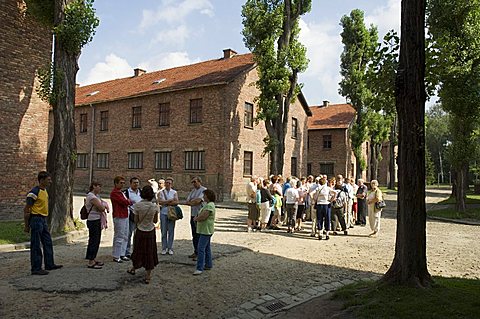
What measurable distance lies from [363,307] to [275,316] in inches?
48.5

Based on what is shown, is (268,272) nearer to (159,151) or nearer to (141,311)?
(141,311)

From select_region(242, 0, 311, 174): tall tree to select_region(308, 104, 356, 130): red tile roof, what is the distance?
17023 millimetres

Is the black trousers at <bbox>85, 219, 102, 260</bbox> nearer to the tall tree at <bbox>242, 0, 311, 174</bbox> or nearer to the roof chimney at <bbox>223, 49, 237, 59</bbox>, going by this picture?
the tall tree at <bbox>242, 0, 311, 174</bbox>

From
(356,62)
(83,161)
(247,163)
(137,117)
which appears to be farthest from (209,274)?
(83,161)

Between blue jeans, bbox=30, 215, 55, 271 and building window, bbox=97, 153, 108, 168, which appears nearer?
blue jeans, bbox=30, 215, 55, 271

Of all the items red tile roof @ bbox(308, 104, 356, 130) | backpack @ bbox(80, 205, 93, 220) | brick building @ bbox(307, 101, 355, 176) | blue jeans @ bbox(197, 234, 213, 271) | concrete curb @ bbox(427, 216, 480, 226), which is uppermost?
red tile roof @ bbox(308, 104, 356, 130)

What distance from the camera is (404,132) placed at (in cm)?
615

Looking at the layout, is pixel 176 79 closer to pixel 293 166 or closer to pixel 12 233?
pixel 293 166

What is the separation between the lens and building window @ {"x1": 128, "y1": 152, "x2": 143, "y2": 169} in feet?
93.3

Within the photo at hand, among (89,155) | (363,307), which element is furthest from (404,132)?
(89,155)

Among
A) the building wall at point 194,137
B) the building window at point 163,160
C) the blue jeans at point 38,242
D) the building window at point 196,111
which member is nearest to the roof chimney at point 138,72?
the building wall at point 194,137

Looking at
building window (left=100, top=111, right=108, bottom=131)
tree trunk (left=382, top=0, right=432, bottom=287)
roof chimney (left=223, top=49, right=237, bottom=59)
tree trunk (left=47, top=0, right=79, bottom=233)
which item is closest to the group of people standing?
tree trunk (left=47, top=0, right=79, bottom=233)

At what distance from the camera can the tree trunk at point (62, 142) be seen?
1185 centimetres

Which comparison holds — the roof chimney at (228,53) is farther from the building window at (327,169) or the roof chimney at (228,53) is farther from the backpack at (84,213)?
the backpack at (84,213)
